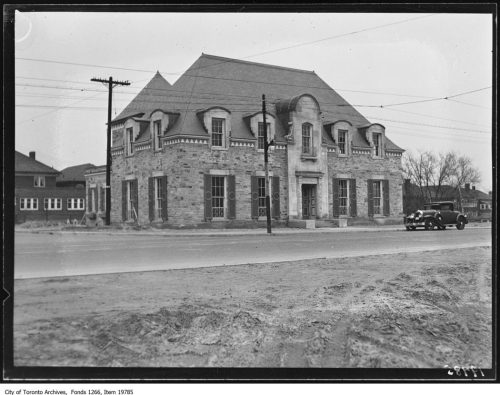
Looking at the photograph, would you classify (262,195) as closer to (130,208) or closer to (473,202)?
(130,208)

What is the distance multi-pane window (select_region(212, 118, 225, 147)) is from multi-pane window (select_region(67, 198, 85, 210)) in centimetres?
684

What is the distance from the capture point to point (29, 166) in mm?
6203

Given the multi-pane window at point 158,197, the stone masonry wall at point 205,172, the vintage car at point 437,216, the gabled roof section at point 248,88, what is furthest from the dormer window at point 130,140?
the vintage car at point 437,216

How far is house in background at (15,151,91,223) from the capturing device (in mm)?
6180

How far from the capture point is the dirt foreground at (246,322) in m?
5.69

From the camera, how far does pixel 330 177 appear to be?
12508mm

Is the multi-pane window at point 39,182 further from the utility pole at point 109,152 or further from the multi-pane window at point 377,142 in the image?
the multi-pane window at point 377,142

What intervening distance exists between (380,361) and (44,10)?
5.76 meters

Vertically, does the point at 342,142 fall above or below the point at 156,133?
below

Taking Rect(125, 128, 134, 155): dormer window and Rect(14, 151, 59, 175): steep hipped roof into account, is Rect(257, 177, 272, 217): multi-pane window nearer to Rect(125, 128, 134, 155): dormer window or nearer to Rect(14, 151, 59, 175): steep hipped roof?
Rect(125, 128, 134, 155): dormer window

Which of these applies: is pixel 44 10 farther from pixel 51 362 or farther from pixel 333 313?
pixel 333 313

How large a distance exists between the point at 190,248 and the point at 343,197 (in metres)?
4.16

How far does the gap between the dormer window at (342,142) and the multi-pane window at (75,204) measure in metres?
6.41

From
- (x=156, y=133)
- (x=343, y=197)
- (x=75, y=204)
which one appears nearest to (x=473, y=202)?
(x=343, y=197)
